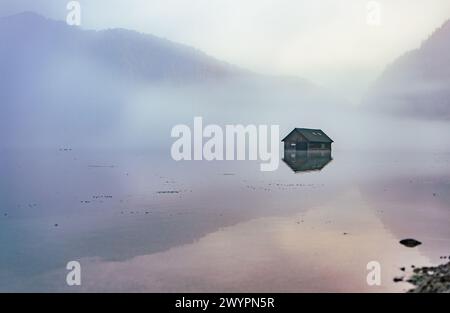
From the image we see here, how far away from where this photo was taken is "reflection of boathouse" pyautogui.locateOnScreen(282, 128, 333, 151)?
5056 cm

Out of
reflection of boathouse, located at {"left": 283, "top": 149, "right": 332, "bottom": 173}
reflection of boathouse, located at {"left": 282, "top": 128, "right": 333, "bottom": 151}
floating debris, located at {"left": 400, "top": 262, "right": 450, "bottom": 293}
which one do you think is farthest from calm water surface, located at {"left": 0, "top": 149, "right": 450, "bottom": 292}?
reflection of boathouse, located at {"left": 282, "top": 128, "right": 333, "bottom": 151}

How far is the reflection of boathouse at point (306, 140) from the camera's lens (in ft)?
166

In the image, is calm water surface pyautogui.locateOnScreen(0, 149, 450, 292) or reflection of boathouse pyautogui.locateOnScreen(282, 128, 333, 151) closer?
calm water surface pyautogui.locateOnScreen(0, 149, 450, 292)

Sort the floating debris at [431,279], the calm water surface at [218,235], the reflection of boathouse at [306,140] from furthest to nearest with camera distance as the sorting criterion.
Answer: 1. the reflection of boathouse at [306,140]
2. the calm water surface at [218,235]
3. the floating debris at [431,279]

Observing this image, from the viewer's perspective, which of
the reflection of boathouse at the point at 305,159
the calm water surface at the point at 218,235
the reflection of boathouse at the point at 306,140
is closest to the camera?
the calm water surface at the point at 218,235

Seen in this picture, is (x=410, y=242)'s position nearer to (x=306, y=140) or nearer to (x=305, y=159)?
(x=306, y=140)

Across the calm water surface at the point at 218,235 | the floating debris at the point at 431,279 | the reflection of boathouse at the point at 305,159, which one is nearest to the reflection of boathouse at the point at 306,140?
the reflection of boathouse at the point at 305,159

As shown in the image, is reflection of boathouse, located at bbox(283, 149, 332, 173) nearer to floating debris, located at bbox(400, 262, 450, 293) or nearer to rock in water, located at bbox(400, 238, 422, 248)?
rock in water, located at bbox(400, 238, 422, 248)

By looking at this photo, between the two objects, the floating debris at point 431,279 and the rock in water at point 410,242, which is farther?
the rock in water at point 410,242

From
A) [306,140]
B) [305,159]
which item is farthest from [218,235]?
[305,159]

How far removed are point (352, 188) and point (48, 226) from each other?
22802 mm

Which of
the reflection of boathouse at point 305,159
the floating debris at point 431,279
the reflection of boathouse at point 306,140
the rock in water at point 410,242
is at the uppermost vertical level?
the reflection of boathouse at point 306,140

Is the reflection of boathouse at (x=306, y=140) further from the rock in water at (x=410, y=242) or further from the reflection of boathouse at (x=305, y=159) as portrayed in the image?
the rock in water at (x=410, y=242)
